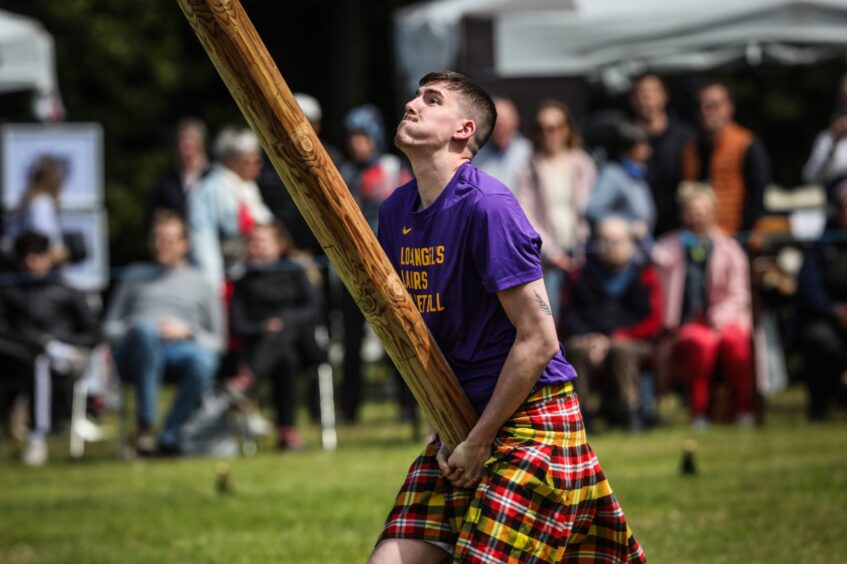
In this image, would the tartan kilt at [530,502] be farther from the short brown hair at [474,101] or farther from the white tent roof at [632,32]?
the white tent roof at [632,32]

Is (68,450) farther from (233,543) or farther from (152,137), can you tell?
(152,137)

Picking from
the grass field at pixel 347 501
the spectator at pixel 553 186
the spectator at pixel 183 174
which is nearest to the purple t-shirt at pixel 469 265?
the grass field at pixel 347 501

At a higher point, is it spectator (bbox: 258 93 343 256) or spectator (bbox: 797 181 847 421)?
spectator (bbox: 258 93 343 256)

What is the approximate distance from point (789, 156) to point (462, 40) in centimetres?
Result: 1100

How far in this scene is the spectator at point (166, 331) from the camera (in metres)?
10.6

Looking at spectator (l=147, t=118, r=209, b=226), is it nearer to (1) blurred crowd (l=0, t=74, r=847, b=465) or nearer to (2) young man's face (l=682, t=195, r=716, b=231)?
(1) blurred crowd (l=0, t=74, r=847, b=465)

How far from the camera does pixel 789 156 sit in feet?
74.8

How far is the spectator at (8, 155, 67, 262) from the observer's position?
12.7 meters

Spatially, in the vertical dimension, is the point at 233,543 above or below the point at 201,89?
below

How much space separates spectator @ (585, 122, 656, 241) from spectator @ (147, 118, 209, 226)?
11.1 ft

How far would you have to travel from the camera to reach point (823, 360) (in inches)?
412

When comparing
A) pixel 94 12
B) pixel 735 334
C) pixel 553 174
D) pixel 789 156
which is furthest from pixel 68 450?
pixel 789 156

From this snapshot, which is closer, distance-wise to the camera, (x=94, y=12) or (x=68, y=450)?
(x=68, y=450)

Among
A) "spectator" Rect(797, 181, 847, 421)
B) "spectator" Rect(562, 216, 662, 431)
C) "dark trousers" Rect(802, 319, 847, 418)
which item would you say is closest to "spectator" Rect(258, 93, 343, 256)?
"spectator" Rect(562, 216, 662, 431)
